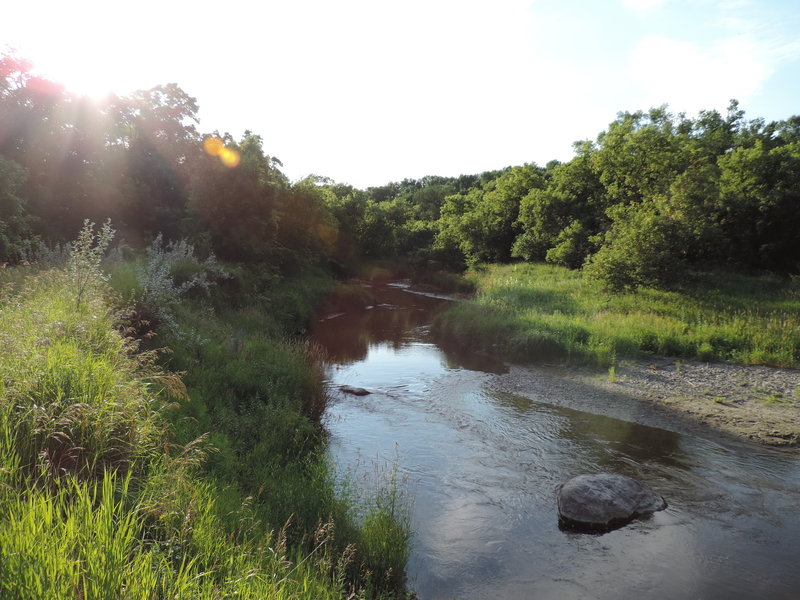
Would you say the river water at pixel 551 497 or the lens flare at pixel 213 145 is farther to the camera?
the lens flare at pixel 213 145

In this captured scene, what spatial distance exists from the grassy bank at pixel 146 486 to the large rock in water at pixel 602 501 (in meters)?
2.93

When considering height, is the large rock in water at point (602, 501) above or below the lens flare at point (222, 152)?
below

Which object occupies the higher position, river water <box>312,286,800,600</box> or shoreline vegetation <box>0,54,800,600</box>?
shoreline vegetation <box>0,54,800,600</box>

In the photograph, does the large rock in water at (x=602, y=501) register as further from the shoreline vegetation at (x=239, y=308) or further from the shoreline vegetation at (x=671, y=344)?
the shoreline vegetation at (x=671, y=344)

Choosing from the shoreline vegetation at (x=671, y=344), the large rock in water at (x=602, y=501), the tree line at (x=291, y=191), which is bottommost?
the large rock in water at (x=602, y=501)

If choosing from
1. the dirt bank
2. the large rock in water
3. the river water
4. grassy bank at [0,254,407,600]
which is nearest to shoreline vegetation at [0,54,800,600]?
grassy bank at [0,254,407,600]

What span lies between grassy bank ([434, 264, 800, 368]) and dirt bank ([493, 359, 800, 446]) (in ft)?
3.23

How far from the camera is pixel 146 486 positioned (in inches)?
149

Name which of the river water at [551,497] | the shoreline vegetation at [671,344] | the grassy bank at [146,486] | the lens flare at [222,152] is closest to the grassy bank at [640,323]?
the shoreline vegetation at [671,344]

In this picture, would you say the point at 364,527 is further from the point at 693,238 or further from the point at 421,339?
the point at 693,238

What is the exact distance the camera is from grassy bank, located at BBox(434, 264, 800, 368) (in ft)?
50.6

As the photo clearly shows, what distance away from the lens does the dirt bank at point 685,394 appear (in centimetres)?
1047

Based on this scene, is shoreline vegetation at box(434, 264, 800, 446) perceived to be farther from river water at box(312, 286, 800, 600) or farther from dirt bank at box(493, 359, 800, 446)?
river water at box(312, 286, 800, 600)

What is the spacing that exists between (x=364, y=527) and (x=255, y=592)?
112 inches
